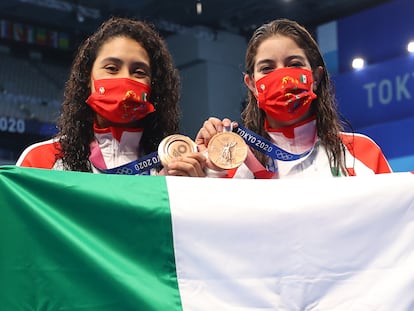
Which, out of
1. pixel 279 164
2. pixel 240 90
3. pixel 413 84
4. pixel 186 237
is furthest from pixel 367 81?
pixel 186 237

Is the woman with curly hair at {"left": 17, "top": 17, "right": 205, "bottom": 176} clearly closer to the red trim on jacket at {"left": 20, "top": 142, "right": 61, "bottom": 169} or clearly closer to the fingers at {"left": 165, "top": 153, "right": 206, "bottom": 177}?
the red trim on jacket at {"left": 20, "top": 142, "right": 61, "bottom": 169}

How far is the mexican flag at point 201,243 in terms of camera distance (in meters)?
1.62

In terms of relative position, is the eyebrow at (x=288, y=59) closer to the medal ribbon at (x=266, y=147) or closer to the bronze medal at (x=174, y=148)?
the medal ribbon at (x=266, y=147)

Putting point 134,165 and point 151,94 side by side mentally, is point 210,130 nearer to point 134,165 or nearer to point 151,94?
point 134,165

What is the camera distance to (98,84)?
227 centimetres

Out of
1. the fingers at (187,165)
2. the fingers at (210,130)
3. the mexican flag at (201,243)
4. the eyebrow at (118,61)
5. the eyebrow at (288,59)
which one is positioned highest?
the eyebrow at (118,61)

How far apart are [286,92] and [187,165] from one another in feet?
1.48

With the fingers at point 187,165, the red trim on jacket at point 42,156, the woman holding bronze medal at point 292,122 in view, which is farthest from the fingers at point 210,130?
the red trim on jacket at point 42,156

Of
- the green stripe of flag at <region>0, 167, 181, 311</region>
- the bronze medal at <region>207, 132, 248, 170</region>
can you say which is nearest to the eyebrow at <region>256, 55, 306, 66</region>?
the bronze medal at <region>207, 132, 248, 170</region>

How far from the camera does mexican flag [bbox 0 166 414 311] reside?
1.62 meters

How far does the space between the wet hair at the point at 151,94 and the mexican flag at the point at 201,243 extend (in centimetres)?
57

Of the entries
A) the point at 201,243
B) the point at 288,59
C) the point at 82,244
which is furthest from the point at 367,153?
the point at 82,244

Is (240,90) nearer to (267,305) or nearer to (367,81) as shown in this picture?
(367,81)

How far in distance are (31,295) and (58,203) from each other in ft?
0.77
